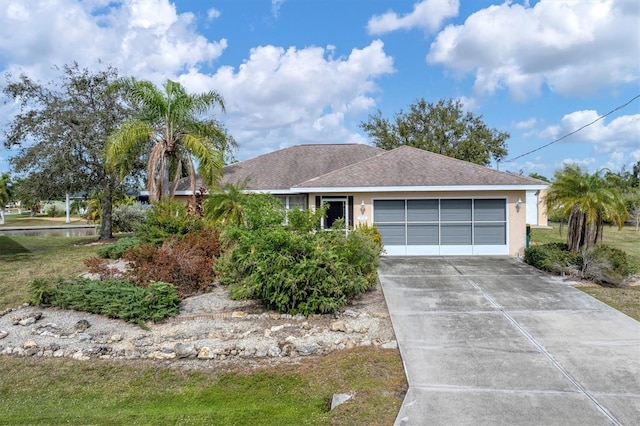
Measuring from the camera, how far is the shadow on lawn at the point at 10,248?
1823 cm

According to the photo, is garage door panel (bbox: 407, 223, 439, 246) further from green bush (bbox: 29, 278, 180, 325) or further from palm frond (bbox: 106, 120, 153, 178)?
palm frond (bbox: 106, 120, 153, 178)

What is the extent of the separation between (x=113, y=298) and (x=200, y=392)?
414 cm

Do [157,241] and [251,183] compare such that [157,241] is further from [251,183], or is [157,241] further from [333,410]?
[333,410]

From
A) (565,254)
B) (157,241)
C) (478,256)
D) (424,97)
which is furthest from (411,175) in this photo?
(424,97)

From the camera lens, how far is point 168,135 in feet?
58.1

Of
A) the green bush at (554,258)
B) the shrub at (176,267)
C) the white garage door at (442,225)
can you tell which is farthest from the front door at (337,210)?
the green bush at (554,258)

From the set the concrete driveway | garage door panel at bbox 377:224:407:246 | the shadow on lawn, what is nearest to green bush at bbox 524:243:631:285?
the concrete driveway

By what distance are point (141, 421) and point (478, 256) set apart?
13155 mm

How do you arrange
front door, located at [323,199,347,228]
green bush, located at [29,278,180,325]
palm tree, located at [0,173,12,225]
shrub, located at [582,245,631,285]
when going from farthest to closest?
palm tree, located at [0,173,12,225]
front door, located at [323,199,347,228]
shrub, located at [582,245,631,285]
green bush, located at [29,278,180,325]

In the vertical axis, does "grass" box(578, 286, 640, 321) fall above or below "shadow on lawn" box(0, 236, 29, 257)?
below

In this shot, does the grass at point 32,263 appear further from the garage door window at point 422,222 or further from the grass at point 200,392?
the garage door window at point 422,222

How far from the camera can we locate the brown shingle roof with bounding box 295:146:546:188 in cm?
1537

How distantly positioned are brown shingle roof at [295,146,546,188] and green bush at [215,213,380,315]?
677 cm

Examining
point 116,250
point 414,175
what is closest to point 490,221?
point 414,175
